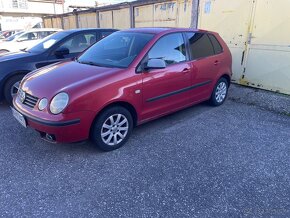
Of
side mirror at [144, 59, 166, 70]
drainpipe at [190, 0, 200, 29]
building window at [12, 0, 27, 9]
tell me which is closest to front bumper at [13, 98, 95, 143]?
side mirror at [144, 59, 166, 70]

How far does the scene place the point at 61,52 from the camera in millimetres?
4785

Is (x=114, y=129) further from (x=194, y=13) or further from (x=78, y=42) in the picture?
(x=194, y=13)

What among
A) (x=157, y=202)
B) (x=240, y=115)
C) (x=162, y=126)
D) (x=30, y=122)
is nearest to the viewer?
(x=157, y=202)

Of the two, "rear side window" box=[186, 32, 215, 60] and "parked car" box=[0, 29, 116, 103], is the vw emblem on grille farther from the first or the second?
"rear side window" box=[186, 32, 215, 60]

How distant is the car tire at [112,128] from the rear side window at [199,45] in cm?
165

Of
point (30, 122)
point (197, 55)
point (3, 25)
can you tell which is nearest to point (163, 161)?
point (30, 122)

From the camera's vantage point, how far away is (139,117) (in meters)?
3.31

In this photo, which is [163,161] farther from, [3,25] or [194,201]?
[3,25]

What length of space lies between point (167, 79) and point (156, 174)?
1.44 metres

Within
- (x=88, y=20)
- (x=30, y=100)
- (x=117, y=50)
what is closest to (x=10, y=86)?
(x=30, y=100)

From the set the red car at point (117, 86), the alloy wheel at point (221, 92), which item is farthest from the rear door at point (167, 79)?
the alloy wheel at point (221, 92)

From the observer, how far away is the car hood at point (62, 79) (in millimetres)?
2758

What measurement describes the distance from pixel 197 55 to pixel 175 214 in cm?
270

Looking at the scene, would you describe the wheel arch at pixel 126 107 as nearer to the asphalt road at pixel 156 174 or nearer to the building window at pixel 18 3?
the asphalt road at pixel 156 174
